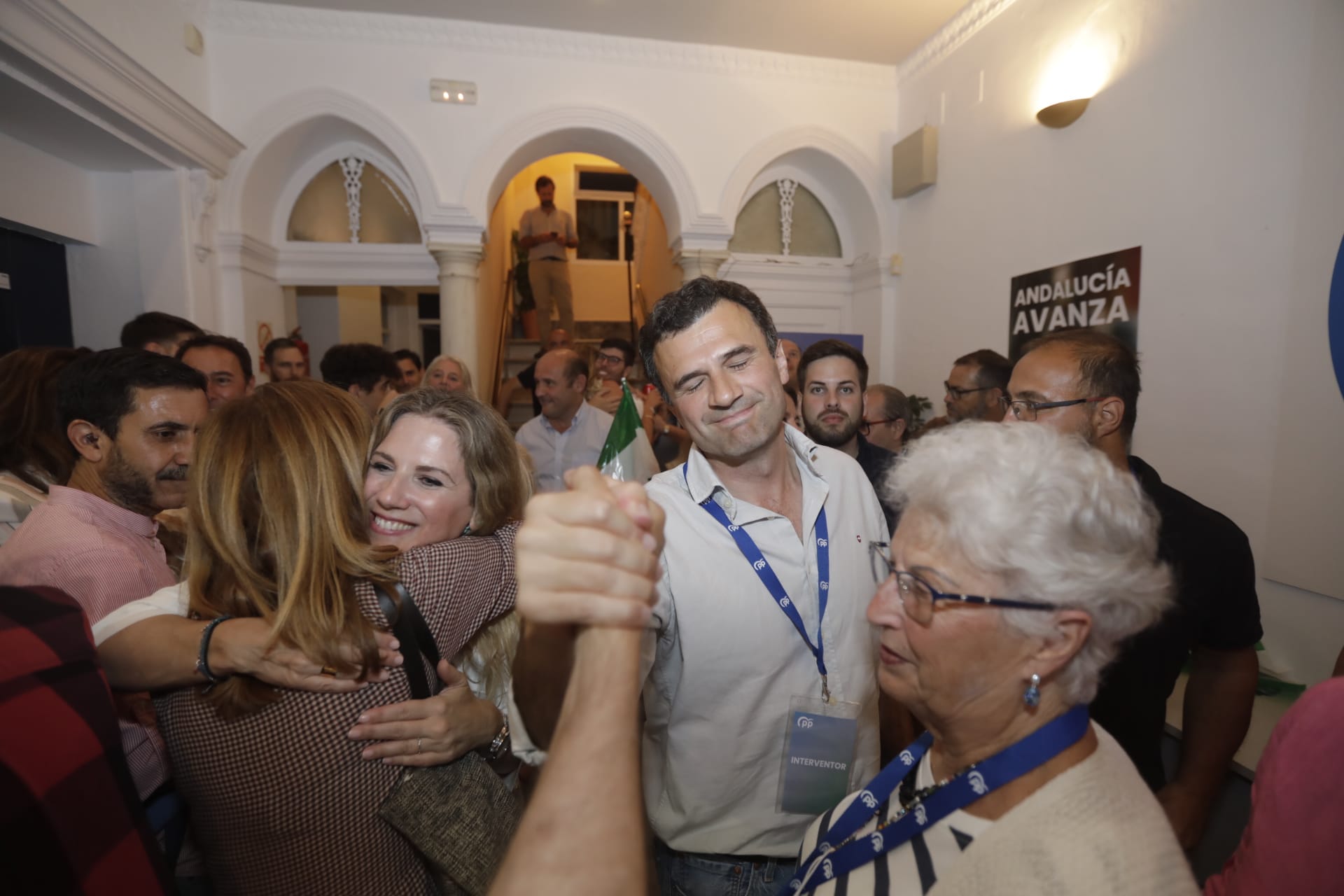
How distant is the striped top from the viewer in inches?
35.3

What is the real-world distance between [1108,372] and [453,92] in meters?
5.61

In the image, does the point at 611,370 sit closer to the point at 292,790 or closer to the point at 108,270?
the point at 108,270

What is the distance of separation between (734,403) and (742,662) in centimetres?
60

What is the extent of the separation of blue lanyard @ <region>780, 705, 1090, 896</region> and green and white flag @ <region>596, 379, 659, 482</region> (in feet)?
6.85

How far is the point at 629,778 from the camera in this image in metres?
0.60

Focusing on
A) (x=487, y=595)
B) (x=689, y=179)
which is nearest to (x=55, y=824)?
(x=487, y=595)

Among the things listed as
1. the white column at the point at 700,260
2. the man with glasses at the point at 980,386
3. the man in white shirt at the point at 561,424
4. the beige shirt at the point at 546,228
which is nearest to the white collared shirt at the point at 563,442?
the man in white shirt at the point at 561,424

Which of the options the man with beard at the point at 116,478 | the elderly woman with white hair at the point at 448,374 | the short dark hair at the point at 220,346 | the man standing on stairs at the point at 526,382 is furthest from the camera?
the man standing on stairs at the point at 526,382

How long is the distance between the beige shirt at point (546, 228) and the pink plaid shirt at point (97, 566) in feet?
23.9

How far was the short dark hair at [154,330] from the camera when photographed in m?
3.37

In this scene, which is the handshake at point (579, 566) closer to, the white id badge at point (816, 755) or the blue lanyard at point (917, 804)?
the blue lanyard at point (917, 804)

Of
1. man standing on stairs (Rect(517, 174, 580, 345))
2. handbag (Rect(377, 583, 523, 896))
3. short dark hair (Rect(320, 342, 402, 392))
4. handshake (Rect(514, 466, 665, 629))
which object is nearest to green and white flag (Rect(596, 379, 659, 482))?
short dark hair (Rect(320, 342, 402, 392))

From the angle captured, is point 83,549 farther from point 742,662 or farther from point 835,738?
point 835,738

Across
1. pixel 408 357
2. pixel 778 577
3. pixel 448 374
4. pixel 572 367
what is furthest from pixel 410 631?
pixel 408 357
